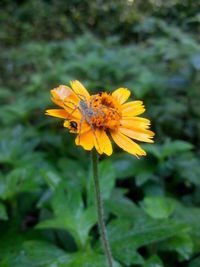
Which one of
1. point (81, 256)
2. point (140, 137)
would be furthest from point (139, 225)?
point (140, 137)

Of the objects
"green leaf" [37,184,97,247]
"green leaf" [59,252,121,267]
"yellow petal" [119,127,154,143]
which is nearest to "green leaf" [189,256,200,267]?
"green leaf" [59,252,121,267]

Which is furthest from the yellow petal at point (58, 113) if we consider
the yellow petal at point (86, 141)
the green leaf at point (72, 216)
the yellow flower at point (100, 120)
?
the green leaf at point (72, 216)

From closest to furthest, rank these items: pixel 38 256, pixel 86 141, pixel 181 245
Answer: pixel 86 141 < pixel 38 256 < pixel 181 245

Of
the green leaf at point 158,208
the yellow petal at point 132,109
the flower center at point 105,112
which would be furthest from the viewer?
the green leaf at point 158,208

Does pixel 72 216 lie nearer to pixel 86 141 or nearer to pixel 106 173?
pixel 106 173

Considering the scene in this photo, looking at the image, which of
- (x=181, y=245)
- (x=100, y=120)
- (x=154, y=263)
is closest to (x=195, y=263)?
(x=181, y=245)

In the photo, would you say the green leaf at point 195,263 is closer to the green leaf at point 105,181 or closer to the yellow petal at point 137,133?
the green leaf at point 105,181

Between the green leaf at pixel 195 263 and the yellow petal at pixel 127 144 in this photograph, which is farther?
the green leaf at pixel 195 263
